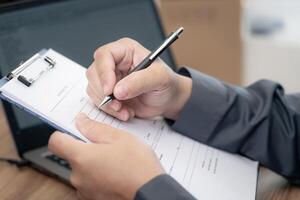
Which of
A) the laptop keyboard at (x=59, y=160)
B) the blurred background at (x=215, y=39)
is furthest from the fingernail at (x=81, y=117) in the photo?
the blurred background at (x=215, y=39)

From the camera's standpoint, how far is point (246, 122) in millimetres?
725

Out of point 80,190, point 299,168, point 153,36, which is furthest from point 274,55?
point 80,190

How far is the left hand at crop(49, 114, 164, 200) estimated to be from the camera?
522 mm

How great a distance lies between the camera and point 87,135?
0.56 metres

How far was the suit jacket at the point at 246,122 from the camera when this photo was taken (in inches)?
27.7

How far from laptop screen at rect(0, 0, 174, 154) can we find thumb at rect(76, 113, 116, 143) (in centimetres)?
20

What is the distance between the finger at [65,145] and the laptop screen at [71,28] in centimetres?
21

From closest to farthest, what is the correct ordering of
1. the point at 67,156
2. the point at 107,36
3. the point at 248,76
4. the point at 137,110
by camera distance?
the point at 67,156
the point at 137,110
the point at 107,36
the point at 248,76

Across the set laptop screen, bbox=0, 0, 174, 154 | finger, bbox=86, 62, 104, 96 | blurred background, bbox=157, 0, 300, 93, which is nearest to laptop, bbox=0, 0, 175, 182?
laptop screen, bbox=0, 0, 174, 154

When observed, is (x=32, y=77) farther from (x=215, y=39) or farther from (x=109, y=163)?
(x=215, y=39)

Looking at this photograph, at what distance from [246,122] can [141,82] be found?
0.21 meters

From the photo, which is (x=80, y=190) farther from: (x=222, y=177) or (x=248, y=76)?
(x=248, y=76)

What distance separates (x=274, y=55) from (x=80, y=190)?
1673 millimetres

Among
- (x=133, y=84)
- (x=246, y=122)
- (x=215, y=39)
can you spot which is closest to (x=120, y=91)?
(x=133, y=84)
